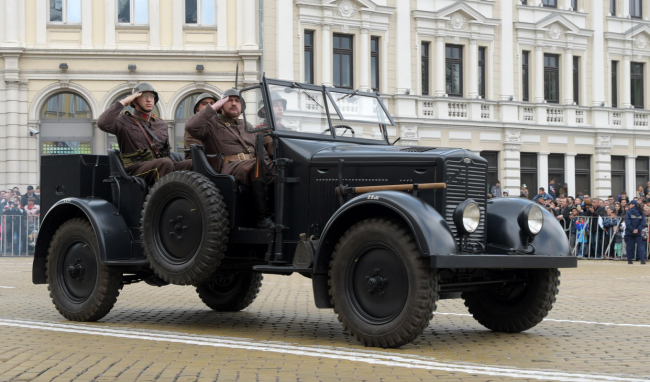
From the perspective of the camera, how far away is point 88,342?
8.05 m

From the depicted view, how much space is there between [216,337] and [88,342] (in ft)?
3.57

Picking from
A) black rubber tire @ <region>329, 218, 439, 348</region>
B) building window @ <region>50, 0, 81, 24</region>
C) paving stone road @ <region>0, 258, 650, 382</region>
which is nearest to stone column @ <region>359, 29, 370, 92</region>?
building window @ <region>50, 0, 81, 24</region>

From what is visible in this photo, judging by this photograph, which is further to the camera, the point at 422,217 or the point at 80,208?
the point at 80,208

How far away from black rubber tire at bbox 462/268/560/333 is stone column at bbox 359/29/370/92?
77.5ft

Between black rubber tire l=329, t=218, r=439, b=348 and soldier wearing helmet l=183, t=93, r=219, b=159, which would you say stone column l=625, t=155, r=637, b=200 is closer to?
soldier wearing helmet l=183, t=93, r=219, b=159

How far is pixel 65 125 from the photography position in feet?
98.8

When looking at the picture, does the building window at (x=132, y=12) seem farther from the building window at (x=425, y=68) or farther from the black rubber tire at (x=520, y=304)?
the black rubber tire at (x=520, y=304)

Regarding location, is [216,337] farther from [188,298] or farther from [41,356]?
[188,298]

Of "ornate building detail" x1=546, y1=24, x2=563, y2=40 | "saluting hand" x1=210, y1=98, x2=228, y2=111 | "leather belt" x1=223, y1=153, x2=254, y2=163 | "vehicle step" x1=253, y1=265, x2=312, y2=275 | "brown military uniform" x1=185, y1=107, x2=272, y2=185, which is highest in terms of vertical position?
"ornate building detail" x1=546, y1=24, x2=563, y2=40

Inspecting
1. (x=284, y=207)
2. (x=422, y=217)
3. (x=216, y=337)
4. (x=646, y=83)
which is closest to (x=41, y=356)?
(x=216, y=337)

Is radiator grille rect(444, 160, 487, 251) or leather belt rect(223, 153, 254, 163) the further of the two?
leather belt rect(223, 153, 254, 163)

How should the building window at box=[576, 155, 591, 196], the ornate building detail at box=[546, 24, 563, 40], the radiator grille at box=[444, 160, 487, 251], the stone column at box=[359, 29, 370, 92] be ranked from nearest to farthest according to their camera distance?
the radiator grille at box=[444, 160, 487, 251] < the stone column at box=[359, 29, 370, 92] < the ornate building detail at box=[546, 24, 563, 40] < the building window at box=[576, 155, 591, 196]

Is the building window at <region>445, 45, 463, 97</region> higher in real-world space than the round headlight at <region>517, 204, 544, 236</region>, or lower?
higher

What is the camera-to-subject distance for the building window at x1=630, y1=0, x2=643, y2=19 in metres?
38.2
